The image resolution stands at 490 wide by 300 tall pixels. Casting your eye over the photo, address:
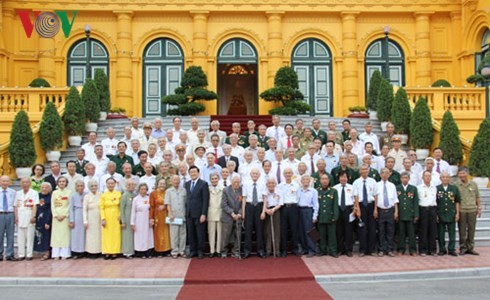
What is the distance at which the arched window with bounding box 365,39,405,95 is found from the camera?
27.6 meters

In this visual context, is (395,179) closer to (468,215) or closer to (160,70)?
(468,215)

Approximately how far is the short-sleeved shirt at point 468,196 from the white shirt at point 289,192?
132 inches

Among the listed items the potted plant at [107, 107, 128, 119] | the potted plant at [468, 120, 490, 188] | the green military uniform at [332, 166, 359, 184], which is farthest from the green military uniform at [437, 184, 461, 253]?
the potted plant at [107, 107, 128, 119]

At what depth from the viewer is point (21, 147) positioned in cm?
1642

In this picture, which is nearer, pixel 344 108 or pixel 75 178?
pixel 75 178

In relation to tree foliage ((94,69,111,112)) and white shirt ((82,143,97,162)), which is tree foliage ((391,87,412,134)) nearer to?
white shirt ((82,143,97,162))

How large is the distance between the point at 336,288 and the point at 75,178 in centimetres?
640

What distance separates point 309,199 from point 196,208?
7.52 ft

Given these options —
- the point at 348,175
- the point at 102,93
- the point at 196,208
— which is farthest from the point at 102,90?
the point at 348,175

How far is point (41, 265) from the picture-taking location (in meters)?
12.2

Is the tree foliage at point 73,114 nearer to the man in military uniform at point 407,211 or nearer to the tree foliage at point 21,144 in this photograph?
the tree foliage at point 21,144

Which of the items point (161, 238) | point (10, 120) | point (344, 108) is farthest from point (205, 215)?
point (344, 108)

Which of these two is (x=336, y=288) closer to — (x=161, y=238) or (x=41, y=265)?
(x=161, y=238)

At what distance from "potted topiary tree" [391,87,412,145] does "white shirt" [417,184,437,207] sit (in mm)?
6185
